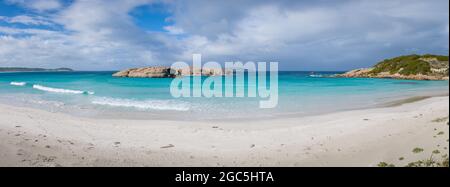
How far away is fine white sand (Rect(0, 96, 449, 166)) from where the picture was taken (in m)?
7.95

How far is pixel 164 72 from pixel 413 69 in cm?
6748

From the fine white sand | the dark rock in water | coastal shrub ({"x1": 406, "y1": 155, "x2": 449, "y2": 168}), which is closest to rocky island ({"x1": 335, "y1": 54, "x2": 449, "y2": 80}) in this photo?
the dark rock in water

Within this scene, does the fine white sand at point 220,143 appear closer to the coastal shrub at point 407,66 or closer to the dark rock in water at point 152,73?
the coastal shrub at point 407,66

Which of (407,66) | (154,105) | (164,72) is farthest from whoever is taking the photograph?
(164,72)

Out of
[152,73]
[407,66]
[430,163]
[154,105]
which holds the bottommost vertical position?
[430,163]

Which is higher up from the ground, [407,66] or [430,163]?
[407,66]

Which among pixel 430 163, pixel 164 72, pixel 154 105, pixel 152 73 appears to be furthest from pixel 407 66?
pixel 430 163

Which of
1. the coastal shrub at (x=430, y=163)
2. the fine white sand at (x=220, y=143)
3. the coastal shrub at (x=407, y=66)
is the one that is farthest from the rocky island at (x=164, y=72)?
the coastal shrub at (x=430, y=163)

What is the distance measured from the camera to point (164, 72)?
89.8 metres

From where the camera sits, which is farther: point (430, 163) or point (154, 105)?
point (154, 105)

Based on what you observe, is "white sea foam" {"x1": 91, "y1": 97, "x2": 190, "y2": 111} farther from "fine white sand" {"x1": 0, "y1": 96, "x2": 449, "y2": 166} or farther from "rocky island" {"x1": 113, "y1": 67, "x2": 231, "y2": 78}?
"rocky island" {"x1": 113, "y1": 67, "x2": 231, "y2": 78}

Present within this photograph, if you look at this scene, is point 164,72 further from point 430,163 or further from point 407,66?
point 430,163

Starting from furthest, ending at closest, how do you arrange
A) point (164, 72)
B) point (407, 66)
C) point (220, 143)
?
point (164, 72) < point (407, 66) < point (220, 143)
